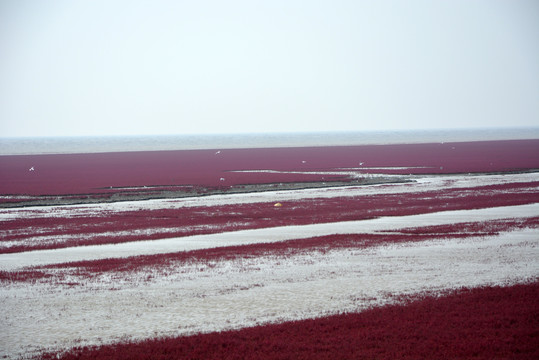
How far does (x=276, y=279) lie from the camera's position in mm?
22578

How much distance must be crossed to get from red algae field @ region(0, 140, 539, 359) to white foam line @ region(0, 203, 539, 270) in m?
0.12

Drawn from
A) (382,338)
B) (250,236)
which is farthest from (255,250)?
(382,338)

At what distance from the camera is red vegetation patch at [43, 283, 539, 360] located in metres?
14.4

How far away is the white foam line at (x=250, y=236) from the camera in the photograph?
28.4 metres

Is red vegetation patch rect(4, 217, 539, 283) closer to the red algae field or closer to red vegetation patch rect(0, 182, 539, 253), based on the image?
the red algae field

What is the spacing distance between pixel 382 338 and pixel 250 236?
17951 mm

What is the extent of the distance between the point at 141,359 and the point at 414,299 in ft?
28.5

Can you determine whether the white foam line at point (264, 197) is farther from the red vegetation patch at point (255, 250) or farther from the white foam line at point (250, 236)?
the red vegetation patch at point (255, 250)

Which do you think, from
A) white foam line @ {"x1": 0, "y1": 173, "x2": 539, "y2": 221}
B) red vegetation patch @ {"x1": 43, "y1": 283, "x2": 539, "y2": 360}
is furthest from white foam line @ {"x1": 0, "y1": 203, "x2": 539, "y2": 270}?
white foam line @ {"x1": 0, "y1": 173, "x2": 539, "y2": 221}

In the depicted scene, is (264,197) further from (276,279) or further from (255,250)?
(276,279)

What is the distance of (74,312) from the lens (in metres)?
18.8

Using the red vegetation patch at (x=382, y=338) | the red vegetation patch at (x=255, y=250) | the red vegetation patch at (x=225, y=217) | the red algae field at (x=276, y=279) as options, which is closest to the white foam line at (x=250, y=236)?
the red algae field at (x=276, y=279)

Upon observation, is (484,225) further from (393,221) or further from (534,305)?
(534,305)

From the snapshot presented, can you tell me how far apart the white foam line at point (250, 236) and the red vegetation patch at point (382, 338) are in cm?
1341
